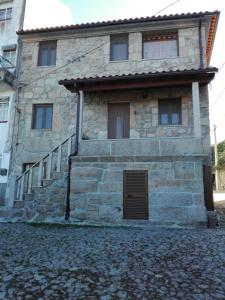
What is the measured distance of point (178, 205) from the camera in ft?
22.0

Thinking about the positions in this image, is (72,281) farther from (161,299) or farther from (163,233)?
(163,233)

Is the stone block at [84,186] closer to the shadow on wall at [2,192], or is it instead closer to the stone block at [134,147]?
the stone block at [134,147]

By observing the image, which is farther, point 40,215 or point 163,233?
point 40,215

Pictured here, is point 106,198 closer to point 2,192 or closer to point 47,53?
point 2,192

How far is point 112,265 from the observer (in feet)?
11.9

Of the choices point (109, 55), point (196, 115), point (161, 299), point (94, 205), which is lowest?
point (161, 299)

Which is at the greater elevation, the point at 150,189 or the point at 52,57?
the point at 52,57

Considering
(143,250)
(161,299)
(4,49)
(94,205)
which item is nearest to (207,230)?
(143,250)

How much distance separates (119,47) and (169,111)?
3547mm

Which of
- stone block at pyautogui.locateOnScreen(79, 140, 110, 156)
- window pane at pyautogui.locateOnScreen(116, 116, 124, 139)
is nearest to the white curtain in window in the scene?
window pane at pyautogui.locateOnScreen(116, 116, 124, 139)

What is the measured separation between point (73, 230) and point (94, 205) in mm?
1048

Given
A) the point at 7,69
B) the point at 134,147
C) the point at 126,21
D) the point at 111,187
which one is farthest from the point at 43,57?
the point at 111,187

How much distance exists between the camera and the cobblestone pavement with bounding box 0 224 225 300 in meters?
2.78

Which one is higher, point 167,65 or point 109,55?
point 109,55
